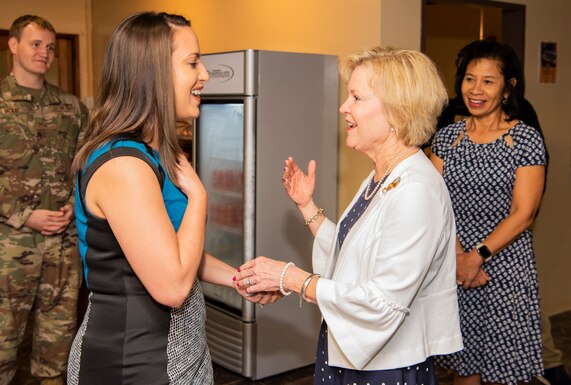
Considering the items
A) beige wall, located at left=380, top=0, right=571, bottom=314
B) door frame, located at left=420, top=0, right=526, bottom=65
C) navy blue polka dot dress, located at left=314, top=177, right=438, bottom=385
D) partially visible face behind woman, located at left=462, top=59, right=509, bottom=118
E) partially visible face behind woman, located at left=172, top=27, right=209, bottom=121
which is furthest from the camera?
beige wall, located at left=380, top=0, right=571, bottom=314

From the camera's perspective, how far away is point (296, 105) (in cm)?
359

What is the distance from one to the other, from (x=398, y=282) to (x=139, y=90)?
2.62 feet

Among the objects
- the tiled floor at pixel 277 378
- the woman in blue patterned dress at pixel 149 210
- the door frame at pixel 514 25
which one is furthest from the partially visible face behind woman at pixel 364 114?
the door frame at pixel 514 25

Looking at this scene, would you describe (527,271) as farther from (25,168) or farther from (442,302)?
(25,168)

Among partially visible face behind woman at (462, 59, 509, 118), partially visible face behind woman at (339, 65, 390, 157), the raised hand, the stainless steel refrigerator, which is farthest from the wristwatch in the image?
the stainless steel refrigerator

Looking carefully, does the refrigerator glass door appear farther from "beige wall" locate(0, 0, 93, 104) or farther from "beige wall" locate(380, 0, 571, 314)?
"beige wall" locate(0, 0, 93, 104)

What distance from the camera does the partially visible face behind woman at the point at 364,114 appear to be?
175 centimetres

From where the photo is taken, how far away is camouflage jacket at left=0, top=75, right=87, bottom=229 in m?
3.02

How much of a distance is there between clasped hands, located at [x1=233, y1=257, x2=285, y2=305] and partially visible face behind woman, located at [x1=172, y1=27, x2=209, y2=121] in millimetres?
457

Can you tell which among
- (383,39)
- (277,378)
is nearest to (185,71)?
(383,39)

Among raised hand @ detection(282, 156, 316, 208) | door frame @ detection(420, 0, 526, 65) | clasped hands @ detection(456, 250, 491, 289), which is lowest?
clasped hands @ detection(456, 250, 491, 289)

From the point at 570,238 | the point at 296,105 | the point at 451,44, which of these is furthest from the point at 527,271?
the point at 451,44

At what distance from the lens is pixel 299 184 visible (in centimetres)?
217

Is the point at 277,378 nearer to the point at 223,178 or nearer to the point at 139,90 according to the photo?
the point at 223,178
